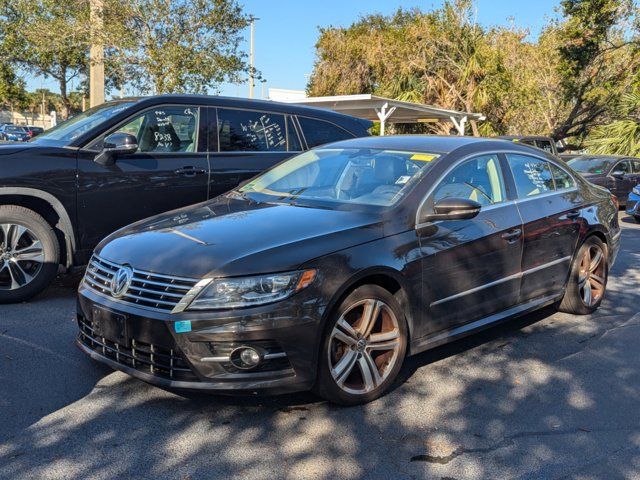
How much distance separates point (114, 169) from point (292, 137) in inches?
82.1

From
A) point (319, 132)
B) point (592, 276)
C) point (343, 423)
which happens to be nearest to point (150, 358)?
point (343, 423)

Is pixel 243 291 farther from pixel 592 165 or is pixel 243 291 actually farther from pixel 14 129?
pixel 14 129

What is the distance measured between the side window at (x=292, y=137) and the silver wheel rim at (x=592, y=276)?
→ 3.18 meters

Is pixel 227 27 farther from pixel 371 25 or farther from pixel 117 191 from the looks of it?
pixel 371 25

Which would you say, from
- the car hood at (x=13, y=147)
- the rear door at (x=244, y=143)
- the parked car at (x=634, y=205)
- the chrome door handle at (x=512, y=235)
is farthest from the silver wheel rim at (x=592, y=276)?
the parked car at (x=634, y=205)

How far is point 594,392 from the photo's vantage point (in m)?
4.25

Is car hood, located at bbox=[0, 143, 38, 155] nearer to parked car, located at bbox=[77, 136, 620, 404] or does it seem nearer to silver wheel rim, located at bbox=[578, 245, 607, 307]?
parked car, located at bbox=[77, 136, 620, 404]

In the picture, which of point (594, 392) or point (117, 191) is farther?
point (117, 191)

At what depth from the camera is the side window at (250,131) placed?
679cm

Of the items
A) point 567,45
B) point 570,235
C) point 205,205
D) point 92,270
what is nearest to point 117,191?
point 205,205

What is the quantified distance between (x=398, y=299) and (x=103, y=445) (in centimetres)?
187

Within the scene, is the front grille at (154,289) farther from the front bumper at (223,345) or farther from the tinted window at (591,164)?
the tinted window at (591,164)

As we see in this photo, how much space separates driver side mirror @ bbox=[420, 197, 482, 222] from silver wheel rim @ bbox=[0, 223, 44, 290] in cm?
343

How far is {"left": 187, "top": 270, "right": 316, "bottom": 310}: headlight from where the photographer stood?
11.4 ft
